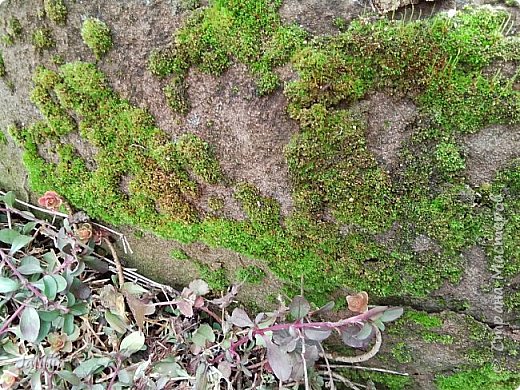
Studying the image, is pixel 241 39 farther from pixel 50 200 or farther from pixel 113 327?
pixel 113 327

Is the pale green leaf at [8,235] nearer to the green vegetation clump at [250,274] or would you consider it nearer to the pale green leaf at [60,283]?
the pale green leaf at [60,283]

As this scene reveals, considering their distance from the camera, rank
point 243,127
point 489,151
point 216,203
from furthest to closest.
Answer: point 216,203 < point 243,127 < point 489,151

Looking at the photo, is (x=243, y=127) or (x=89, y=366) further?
(x=89, y=366)

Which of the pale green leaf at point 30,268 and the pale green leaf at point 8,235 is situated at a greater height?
the pale green leaf at point 8,235

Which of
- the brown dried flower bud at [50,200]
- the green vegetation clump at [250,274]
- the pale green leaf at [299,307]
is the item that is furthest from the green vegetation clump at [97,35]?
the pale green leaf at [299,307]

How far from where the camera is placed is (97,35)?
1.34 m

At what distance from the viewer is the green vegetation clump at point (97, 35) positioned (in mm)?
1336

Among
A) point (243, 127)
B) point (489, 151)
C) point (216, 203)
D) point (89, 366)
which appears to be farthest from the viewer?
point (89, 366)

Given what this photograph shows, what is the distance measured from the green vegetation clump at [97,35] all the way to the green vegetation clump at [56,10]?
7cm

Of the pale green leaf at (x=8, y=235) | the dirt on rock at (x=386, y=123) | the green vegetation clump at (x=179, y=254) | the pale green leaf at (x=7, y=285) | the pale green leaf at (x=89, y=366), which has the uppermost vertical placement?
the dirt on rock at (x=386, y=123)

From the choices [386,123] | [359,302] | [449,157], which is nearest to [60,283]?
[359,302]

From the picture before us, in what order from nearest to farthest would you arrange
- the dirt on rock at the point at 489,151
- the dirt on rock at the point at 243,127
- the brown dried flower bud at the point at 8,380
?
1. the dirt on rock at the point at 489,151
2. the dirt on rock at the point at 243,127
3. the brown dried flower bud at the point at 8,380

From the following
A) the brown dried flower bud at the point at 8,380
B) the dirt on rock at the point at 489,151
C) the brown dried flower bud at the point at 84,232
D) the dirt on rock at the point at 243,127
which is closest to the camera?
the dirt on rock at the point at 489,151

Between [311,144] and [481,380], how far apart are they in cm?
89
